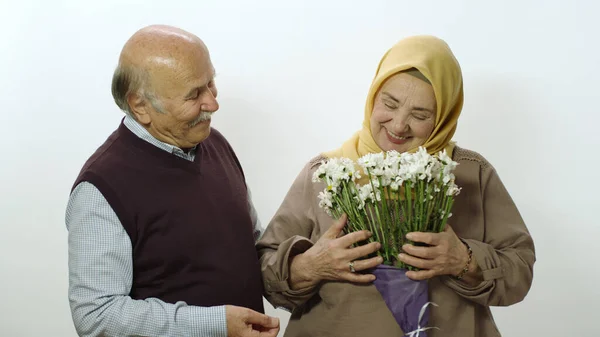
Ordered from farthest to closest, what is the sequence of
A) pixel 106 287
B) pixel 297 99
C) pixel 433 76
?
pixel 297 99 < pixel 433 76 < pixel 106 287

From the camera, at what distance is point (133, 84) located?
2223 millimetres

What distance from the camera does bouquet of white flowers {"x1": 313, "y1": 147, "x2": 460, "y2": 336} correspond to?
2.10 meters

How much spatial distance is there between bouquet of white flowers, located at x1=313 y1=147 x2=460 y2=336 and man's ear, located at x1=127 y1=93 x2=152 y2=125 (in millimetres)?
522

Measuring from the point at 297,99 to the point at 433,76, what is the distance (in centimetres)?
113

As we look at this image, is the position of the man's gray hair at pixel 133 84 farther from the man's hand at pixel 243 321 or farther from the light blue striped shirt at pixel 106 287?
the man's hand at pixel 243 321

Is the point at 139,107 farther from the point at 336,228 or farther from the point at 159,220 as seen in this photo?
the point at 336,228

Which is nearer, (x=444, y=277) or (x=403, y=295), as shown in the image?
(x=403, y=295)

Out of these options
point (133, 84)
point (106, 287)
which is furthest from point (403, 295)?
point (133, 84)

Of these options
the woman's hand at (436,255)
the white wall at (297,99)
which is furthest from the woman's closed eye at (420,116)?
the white wall at (297,99)

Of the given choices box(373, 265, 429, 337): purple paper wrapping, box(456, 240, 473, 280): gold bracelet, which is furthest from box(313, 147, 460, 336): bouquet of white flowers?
box(456, 240, 473, 280): gold bracelet

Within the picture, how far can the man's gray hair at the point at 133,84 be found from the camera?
221 cm
